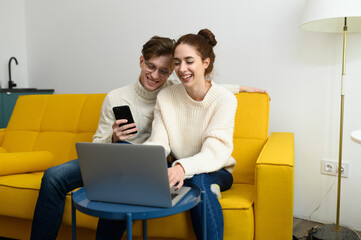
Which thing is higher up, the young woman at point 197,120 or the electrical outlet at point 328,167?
the young woman at point 197,120

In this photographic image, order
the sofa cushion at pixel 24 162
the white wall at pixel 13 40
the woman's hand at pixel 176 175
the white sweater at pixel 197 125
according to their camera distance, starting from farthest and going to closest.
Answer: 1. the white wall at pixel 13 40
2. the sofa cushion at pixel 24 162
3. the white sweater at pixel 197 125
4. the woman's hand at pixel 176 175

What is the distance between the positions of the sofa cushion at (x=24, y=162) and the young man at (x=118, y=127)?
430 millimetres

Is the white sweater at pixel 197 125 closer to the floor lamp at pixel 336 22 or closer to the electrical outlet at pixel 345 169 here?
the floor lamp at pixel 336 22

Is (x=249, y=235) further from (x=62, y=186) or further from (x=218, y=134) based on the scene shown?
(x=62, y=186)

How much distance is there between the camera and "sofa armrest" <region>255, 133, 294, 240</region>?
1436 mm

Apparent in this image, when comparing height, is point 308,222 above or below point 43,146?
below

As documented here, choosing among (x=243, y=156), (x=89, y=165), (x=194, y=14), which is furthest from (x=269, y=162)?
(x=194, y=14)

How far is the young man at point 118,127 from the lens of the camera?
1616 mm

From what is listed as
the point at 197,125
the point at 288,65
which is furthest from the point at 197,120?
the point at 288,65

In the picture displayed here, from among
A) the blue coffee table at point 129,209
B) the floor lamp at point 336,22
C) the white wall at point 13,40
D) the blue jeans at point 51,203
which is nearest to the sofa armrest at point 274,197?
the blue coffee table at point 129,209

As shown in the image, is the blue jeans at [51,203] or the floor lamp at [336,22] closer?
the blue jeans at [51,203]

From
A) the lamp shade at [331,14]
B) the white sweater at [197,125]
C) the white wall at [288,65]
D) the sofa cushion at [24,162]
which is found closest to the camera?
the white sweater at [197,125]

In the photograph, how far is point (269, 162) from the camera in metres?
1.45

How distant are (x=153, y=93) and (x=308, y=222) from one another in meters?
1.22
